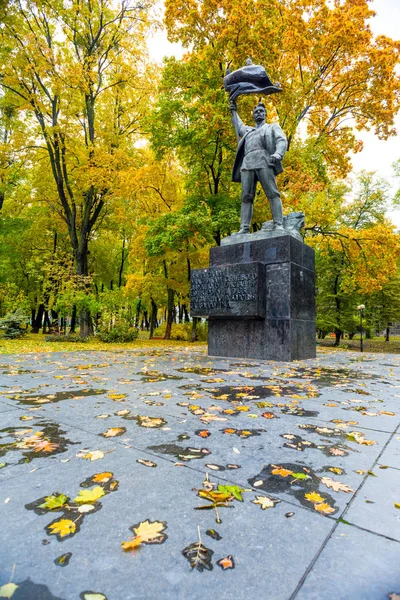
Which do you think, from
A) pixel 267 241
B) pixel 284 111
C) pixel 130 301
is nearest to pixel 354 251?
pixel 284 111

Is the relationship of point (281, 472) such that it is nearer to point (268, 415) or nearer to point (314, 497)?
point (314, 497)

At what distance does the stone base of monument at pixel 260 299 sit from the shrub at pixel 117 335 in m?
9.10

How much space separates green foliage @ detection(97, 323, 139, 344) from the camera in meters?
16.6

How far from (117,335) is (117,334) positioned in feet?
0.16

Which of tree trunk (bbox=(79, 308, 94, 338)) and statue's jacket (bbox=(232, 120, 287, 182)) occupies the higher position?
statue's jacket (bbox=(232, 120, 287, 182))

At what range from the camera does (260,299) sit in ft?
25.0

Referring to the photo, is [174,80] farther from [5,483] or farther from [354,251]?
[5,483]

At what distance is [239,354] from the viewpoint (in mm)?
8211

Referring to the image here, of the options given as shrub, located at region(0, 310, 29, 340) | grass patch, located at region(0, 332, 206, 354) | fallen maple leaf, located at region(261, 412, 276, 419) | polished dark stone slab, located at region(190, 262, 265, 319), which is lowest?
grass patch, located at region(0, 332, 206, 354)

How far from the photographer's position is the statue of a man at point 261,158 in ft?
26.3

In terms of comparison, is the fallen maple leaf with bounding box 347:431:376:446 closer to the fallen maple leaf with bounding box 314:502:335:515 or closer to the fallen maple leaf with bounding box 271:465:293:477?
the fallen maple leaf with bounding box 271:465:293:477

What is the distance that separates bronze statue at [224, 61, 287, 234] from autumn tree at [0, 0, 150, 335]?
8860 millimetres

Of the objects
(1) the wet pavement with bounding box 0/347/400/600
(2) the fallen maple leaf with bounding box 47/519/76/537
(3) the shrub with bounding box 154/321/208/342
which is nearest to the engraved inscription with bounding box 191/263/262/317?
(1) the wet pavement with bounding box 0/347/400/600

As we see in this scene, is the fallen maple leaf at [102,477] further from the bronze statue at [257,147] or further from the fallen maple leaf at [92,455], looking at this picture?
the bronze statue at [257,147]
